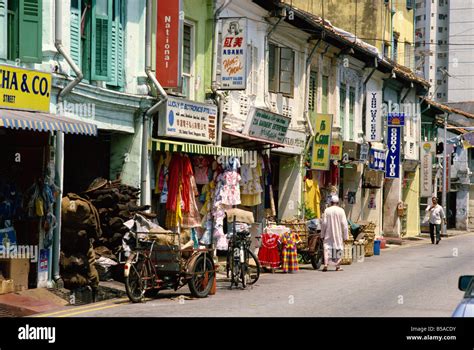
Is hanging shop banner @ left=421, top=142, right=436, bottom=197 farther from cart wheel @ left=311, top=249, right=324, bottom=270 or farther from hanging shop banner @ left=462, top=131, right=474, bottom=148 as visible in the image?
cart wheel @ left=311, top=249, right=324, bottom=270

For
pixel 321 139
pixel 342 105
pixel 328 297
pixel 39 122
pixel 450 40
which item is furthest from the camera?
pixel 450 40

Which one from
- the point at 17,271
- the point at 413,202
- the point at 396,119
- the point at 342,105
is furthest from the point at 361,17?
the point at 17,271

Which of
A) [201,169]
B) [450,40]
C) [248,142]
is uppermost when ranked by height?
[450,40]

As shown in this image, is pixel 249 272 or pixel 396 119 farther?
pixel 396 119

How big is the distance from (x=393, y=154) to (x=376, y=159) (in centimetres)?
172

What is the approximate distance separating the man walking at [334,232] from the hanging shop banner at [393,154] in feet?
53.6

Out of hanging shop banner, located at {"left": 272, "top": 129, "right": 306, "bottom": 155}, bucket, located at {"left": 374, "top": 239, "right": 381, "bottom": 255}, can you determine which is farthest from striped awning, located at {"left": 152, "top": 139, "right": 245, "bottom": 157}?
bucket, located at {"left": 374, "top": 239, "right": 381, "bottom": 255}

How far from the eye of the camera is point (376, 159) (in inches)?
1449

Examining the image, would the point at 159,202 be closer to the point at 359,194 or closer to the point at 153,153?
the point at 153,153

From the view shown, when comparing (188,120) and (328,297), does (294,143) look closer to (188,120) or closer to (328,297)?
(188,120)

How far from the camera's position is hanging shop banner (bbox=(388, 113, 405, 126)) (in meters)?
37.2

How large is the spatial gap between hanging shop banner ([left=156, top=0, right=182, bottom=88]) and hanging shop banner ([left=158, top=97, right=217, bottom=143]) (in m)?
0.48

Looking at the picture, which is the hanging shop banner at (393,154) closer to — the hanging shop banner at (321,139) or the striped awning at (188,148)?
the hanging shop banner at (321,139)
